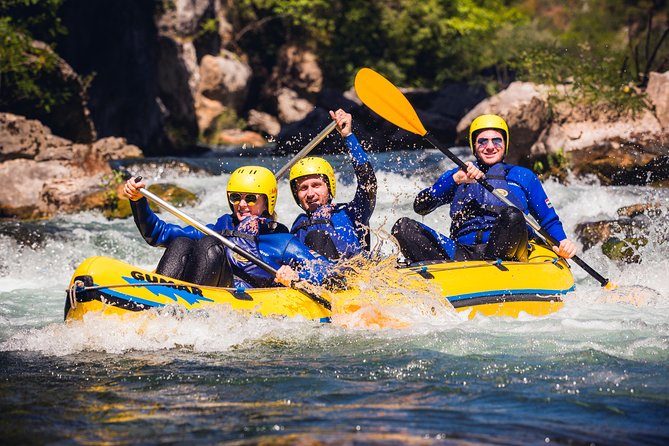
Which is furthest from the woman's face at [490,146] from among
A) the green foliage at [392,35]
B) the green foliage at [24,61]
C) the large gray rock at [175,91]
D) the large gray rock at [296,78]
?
the large gray rock at [296,78]

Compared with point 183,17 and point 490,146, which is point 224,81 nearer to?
point 183,17

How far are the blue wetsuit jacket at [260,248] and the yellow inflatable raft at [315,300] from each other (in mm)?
200

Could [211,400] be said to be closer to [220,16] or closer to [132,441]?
[132,441]

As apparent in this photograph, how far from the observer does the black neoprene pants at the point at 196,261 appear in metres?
5.29

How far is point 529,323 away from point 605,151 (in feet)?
21.3

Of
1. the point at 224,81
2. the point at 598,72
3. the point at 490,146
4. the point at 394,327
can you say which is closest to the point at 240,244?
the point at 394,327

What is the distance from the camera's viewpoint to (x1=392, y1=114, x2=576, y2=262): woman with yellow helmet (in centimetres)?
616

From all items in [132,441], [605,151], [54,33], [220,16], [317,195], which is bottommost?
[132,441]

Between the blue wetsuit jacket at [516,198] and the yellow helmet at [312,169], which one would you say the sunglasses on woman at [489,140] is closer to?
the blue wetsuit jacket at [516,198]

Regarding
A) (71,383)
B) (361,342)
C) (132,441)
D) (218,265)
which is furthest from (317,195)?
(132,441)

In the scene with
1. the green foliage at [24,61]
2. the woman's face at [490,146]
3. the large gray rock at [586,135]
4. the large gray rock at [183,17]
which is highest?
the large gray rock at [183,17]

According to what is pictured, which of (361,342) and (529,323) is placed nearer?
(361,342)

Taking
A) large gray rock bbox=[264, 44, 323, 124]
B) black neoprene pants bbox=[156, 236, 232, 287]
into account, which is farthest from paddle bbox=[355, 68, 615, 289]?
large gray rock bbox=[264, 44, 323, 124]

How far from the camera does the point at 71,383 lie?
4188 mm
